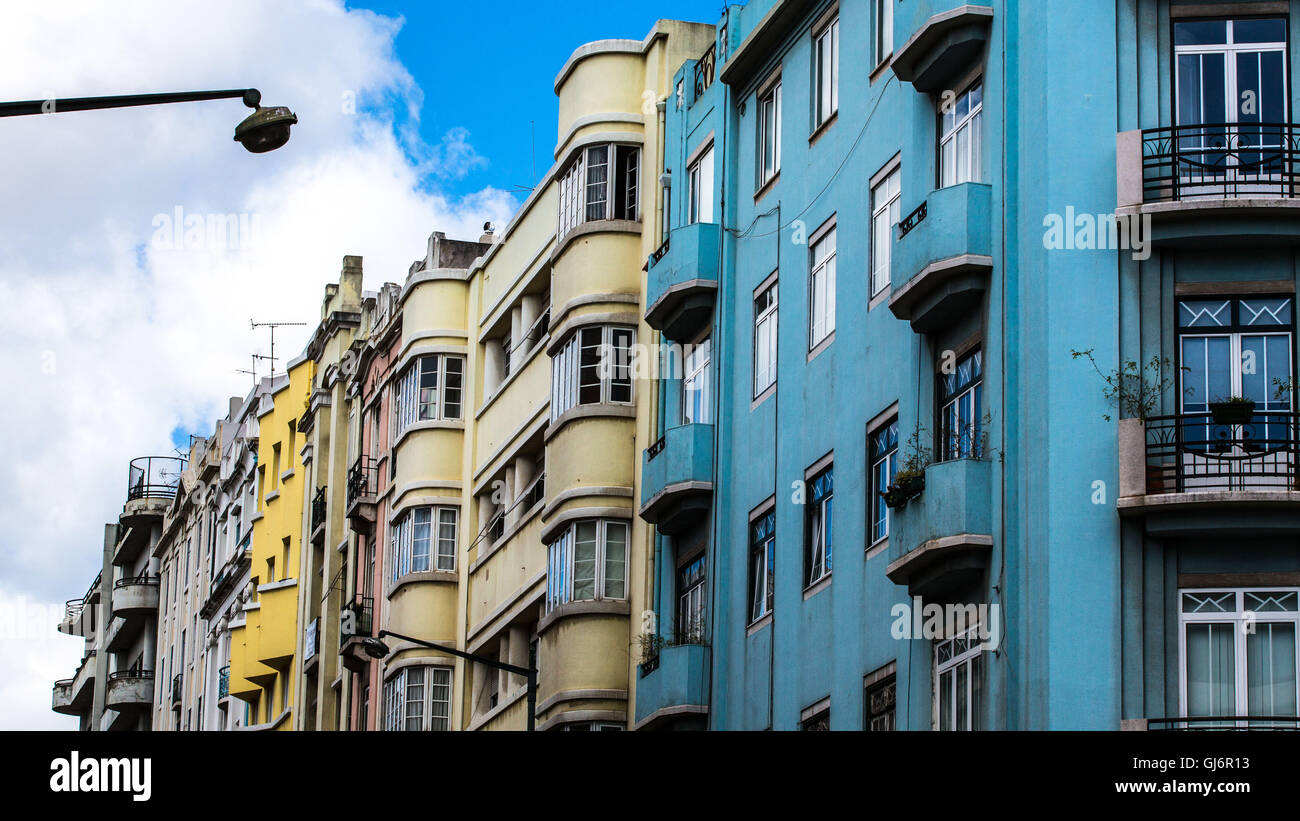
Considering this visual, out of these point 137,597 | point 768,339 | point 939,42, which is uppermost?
point 939,42

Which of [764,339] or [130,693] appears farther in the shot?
[130,693]

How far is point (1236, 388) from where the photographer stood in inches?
1159

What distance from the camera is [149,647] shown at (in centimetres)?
9238

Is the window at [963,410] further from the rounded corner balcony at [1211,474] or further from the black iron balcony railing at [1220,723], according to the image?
the black iron balcony railing at [1220,723]

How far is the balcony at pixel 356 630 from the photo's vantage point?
56875mm

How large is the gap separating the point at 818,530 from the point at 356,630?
77.6 feet

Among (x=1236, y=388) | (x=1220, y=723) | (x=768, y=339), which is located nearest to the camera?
(x=1220, y=723)

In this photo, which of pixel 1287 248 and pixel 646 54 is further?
pixel 646 54

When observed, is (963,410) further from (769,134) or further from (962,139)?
(769,134)

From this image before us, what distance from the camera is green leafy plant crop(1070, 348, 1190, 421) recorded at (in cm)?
2911

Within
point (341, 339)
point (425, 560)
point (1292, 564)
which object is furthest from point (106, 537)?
point (1292, 564)

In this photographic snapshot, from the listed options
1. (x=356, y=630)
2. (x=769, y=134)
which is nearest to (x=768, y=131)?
(x=769, y=134)
